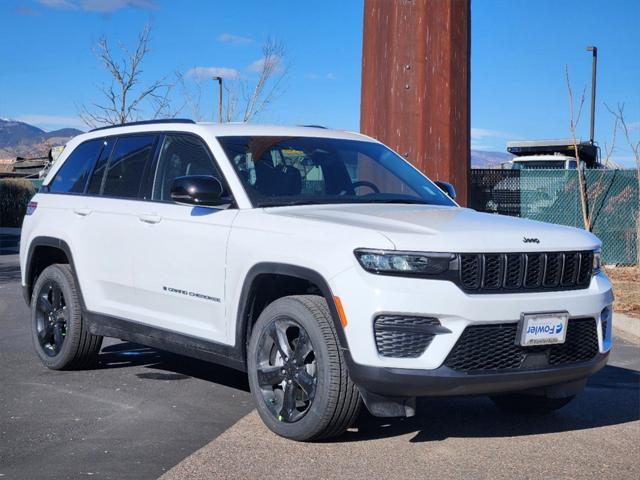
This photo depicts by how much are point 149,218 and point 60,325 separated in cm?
164

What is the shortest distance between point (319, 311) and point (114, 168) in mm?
2733

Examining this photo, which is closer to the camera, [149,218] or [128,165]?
[149,218]

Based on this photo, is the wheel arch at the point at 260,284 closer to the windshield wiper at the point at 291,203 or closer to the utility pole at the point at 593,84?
the windshield wiper at the point at 291,203

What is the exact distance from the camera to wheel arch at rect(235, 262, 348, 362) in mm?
5324

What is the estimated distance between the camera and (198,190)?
5.90 metres

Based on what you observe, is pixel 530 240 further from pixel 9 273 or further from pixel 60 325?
pixel 9 273

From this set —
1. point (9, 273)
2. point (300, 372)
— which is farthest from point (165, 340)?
point (9, 273)

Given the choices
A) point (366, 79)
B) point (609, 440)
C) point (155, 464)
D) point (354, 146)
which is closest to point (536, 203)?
point (366, 79)

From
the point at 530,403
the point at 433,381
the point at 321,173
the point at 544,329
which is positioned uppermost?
the point at 321,173

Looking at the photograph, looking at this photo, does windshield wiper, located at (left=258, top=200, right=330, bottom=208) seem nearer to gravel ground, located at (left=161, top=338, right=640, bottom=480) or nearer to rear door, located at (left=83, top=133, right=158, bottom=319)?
rear door, located at (left=83, top=133, right=158, bottom=319)

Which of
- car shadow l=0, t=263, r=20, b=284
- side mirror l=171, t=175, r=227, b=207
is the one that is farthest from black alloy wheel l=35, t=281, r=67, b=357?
car shadow l=0, t=263, r=20, b=284

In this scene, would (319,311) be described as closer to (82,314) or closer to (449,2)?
(82,314)

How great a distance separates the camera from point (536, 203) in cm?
1777

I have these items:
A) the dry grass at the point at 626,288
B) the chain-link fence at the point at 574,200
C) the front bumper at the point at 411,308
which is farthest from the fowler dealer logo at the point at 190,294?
the chain-link fence at the point at 574,200
